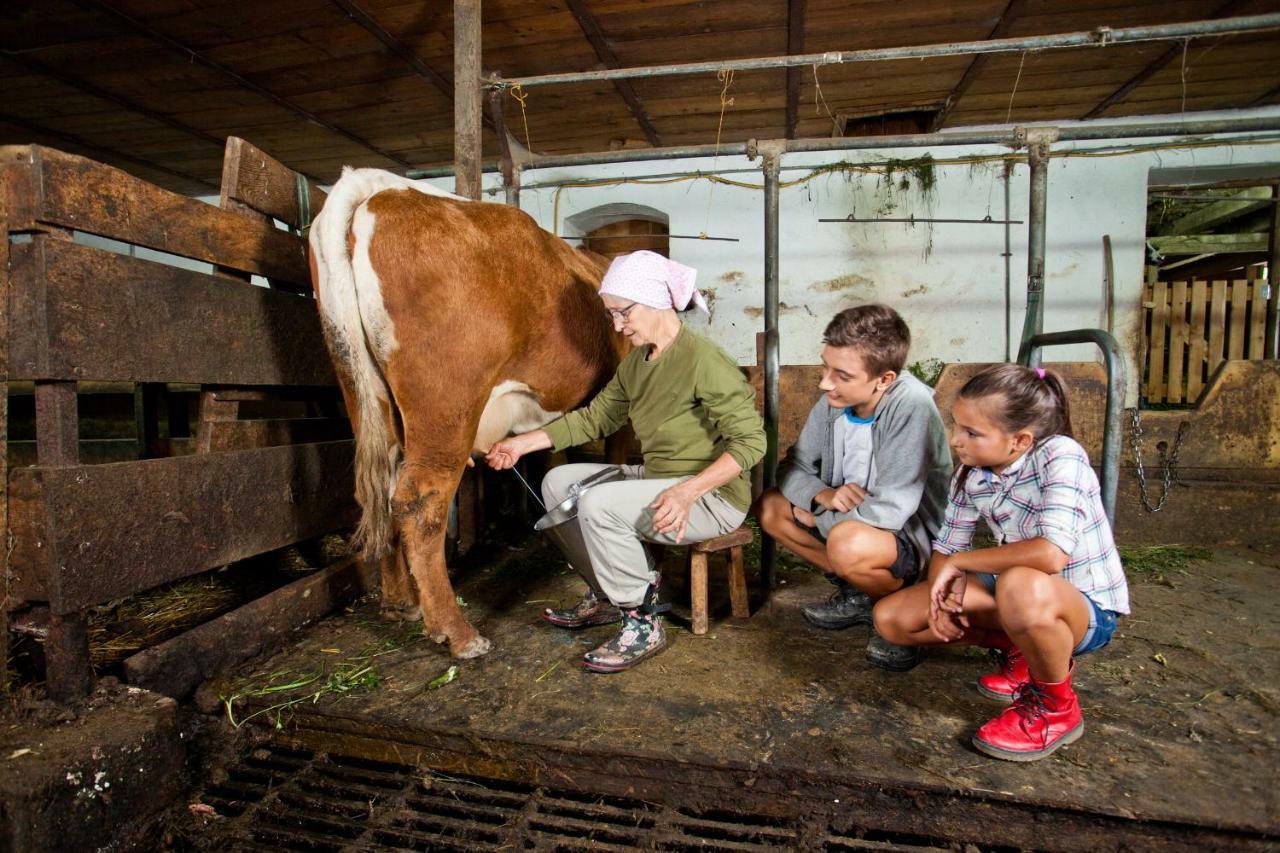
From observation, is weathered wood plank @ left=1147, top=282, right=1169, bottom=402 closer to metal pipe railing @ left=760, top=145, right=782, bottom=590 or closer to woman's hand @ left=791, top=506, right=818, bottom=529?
metal pipe railing @ left=760, top=145, right=782, bottom=590

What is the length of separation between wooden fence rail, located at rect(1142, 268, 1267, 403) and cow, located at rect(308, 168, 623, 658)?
8455mm

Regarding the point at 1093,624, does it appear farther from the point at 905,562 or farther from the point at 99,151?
the point at 99,151

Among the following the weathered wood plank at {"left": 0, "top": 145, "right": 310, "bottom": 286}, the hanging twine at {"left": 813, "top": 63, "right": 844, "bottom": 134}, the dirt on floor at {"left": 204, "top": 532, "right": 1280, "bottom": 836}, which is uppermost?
the hanging twine at {"left": 813, "top": 63, "right": 844, "bottom": 134}

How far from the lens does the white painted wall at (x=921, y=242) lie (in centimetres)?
711

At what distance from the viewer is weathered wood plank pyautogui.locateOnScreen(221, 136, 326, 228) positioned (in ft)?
8.61

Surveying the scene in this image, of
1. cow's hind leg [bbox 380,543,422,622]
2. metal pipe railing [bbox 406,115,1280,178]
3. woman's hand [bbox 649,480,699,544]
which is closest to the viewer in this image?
woman's hand [bbox 649,480,699,544]

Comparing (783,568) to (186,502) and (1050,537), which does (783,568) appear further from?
(186,502)

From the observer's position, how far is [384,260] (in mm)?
2432

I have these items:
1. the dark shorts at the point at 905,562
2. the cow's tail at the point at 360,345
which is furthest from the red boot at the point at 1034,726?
the cow's tail at the point at 360,345

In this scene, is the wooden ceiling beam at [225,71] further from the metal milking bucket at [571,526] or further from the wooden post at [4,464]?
the metal milking bucket at [571,526]

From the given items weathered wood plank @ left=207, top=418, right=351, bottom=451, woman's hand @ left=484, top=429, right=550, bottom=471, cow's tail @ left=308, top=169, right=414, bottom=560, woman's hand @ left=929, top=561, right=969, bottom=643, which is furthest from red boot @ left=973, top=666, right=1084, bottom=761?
weathered wood plank @ left=207, top=418, right=351, bottom=451

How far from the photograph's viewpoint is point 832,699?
2178 millimetres

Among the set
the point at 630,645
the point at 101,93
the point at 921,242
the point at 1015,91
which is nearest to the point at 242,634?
the point at 630,645

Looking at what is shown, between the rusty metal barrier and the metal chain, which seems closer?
the rusty metal barrier
